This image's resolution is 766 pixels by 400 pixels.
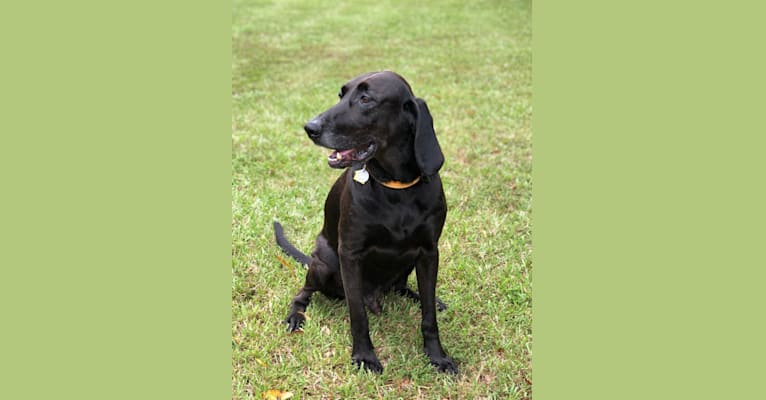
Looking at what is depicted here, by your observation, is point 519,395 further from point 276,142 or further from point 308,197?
point 276,142

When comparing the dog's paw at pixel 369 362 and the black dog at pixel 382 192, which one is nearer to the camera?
the black dog at pixel 382 192

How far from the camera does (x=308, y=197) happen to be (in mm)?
5887

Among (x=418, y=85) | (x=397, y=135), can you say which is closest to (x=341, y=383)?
(x=397, y=135)

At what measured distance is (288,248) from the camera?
15.9 feet

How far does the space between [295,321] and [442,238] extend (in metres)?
1.63

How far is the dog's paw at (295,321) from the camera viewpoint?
4047 millimetres

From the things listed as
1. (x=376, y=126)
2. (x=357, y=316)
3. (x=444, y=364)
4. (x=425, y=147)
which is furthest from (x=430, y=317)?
(x=376, y=126)

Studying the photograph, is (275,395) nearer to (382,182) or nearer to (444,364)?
(444,364)

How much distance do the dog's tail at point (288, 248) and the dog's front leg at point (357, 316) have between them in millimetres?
1103

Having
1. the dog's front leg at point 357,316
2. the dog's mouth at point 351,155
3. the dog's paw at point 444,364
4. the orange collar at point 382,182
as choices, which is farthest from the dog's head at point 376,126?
the dog's paw at point 444,364

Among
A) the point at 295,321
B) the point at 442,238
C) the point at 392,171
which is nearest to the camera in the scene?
the point at 392,171

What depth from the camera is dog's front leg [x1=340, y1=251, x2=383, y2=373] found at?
11.8 ft

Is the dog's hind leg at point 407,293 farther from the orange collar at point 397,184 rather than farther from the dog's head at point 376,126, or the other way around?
the dog's head at point 376,126

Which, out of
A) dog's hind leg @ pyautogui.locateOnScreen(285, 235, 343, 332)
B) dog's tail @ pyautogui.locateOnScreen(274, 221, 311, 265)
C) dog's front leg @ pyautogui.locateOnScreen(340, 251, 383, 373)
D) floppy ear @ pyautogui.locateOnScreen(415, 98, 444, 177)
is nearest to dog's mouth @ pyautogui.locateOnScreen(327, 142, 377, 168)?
floppy ear @ pyautogui.locateOnScreen(415, 98, 444, 177)
